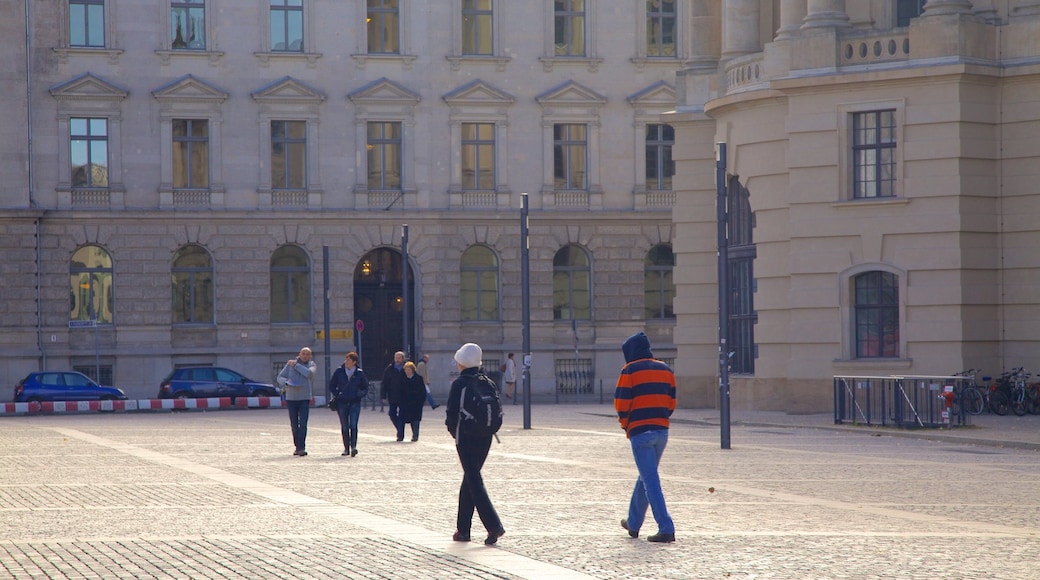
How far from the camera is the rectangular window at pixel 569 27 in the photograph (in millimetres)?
59062

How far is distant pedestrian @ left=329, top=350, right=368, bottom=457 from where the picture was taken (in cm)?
2672

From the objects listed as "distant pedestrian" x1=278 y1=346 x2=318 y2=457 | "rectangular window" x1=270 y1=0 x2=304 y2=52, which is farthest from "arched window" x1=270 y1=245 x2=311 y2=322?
"distant pedestrian" x1=278 y1=346 x2=318 y2=457

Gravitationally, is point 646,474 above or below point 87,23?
below

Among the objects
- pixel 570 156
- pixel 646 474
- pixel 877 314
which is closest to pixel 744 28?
pixel 877 314

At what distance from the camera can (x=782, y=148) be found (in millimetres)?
39094

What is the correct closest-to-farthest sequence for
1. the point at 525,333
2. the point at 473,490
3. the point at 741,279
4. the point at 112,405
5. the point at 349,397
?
the point at 473,490, the point at 349,397, the point at 525,333, the point at 741,279, the point at 112,405

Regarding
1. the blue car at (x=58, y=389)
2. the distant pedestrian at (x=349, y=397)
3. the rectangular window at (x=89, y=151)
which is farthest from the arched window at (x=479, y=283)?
the distant pedestrian at (x=349, y=397)

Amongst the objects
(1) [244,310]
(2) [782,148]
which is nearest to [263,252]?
(1) [244,310]

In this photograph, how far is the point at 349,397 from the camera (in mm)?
27469

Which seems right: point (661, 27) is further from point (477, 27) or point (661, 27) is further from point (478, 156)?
point (478, 156)

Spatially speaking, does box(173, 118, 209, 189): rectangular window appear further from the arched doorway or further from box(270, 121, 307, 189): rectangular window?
the arched doorway

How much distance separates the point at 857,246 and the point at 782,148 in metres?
3.20

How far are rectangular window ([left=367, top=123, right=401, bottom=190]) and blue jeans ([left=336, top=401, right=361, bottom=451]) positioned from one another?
30857 mm

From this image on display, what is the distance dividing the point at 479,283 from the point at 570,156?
5429mm
